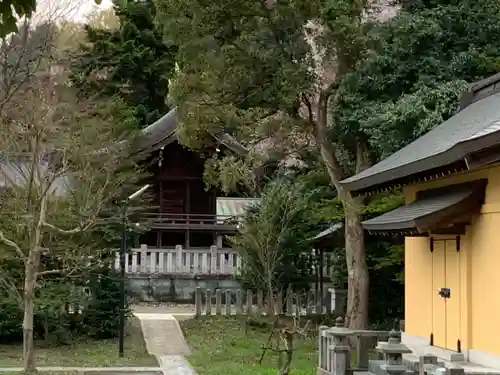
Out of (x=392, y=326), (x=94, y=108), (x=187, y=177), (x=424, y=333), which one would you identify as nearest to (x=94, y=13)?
(x=187, y=177)

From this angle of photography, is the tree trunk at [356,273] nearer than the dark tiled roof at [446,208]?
No

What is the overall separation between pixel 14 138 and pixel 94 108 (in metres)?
6.53

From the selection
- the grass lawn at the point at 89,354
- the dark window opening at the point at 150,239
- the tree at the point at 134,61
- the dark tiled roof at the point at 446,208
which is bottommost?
the grass lawn at the point at 89,354

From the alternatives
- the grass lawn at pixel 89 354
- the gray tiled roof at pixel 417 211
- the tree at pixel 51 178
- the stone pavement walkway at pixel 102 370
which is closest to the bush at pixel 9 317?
the grass lawn at pixel 89 354

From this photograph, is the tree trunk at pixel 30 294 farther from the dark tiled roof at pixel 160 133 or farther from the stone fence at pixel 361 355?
the dark tiled roof at pixel 160 133

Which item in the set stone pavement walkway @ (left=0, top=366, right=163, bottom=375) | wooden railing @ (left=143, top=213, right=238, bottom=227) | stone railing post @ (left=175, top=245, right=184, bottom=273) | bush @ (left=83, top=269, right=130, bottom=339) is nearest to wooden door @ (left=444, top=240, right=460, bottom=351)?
stone pavement walkway @ (left=0, top=366, right=163, bottom=375)

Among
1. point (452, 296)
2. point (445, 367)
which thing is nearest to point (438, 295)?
point (452, 296)

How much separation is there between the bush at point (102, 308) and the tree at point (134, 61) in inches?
565

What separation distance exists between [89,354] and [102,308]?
194 centimetres

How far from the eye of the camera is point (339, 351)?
12297 millimetres

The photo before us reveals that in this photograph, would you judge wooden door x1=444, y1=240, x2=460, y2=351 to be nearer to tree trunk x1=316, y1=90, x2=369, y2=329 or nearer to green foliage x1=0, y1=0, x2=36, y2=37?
tree trunk x1=316, y1=90, x2=369, y2=329

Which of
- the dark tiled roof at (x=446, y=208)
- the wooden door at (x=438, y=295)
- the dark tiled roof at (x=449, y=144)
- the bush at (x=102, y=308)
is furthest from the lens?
the bush at (x=102, y=308)

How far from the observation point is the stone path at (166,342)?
50.1 feet

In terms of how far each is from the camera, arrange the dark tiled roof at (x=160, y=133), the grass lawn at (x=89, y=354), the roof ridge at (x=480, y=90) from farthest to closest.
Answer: the dark tiled roof at (x=160, y=133), the grass lawn at (x=89, y=354), the roof ridge at (x=480, y=90)
